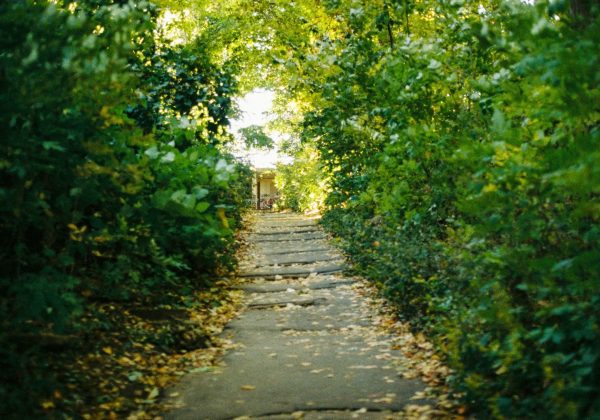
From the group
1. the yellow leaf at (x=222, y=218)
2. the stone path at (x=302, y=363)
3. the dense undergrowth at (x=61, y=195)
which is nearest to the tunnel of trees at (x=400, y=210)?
the dense undergrowth at (x=61, y=195)

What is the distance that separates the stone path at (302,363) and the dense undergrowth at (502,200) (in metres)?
0.53

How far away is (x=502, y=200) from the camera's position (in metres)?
3.89

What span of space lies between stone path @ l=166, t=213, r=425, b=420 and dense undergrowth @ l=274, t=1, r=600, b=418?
1.75 feet

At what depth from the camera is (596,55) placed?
3.12m

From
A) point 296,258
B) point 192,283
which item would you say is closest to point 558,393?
point 192,283

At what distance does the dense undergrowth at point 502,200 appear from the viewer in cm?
322

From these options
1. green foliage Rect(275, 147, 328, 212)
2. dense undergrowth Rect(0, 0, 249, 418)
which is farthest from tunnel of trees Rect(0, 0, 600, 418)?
green foliage Rect(275, 147, 328, 212)

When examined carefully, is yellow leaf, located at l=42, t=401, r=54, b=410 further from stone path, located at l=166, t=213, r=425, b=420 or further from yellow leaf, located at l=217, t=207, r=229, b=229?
yellow leaf, located at l=217, t=207, r=229, b=229

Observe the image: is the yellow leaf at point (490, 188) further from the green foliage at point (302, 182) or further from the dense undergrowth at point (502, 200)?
the green foliage at point (302, 182)

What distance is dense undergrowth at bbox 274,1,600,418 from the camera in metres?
3.22

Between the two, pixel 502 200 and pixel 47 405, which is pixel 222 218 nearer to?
pixel 47 405

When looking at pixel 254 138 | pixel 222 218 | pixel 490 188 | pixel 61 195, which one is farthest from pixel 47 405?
pixel 254 138

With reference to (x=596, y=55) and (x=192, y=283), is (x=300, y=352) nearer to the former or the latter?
(x=192, y=283)

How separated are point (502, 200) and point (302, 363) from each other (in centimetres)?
256
